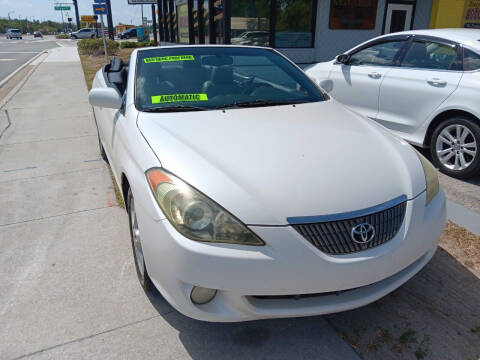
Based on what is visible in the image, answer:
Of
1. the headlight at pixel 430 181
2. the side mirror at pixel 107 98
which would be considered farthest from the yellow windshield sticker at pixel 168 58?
the headlight at pixel 430 181

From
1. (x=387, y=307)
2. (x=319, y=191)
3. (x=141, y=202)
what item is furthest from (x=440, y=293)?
(x=141, y=202)

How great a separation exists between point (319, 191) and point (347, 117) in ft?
3.92

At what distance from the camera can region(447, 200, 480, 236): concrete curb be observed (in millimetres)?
3324

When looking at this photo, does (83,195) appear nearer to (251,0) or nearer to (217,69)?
(217,69)

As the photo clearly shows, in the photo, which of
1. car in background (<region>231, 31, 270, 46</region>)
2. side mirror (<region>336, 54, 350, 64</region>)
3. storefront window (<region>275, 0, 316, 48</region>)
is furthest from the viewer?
car in background (<region>231, 31, 270, 46</region>)

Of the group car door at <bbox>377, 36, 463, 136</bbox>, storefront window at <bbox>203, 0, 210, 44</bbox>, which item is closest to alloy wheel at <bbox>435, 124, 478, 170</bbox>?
car door at <bbox>377, 36, 463, 136</bbox>

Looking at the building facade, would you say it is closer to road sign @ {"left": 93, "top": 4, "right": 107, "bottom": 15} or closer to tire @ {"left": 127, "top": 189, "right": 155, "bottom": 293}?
road sign @ {"left": 93, "top": 4, "right": 107, "bottom": 15}

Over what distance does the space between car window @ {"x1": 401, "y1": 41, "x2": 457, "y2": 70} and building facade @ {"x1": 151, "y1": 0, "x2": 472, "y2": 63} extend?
7977 millimetres

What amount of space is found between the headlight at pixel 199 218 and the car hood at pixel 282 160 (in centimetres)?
4

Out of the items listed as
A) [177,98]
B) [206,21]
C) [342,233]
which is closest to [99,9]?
[206,21]

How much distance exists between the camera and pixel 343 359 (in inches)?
80.9

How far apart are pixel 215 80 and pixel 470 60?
2939mm

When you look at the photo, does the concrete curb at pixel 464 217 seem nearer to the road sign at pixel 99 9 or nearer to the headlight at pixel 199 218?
the headlight at pixel 199 218

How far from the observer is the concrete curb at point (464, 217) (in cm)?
332
